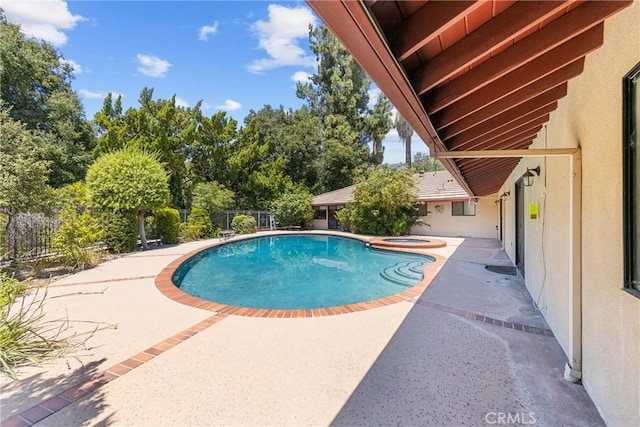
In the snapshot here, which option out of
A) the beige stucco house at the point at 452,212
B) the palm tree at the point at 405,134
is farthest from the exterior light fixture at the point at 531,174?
the palm tree at the point at 405,134

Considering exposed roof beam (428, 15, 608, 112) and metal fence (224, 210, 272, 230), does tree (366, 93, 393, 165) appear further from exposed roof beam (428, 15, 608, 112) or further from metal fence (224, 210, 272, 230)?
exposed roof beam (428, 15, 608, 112)

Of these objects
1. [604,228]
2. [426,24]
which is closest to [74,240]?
[426,24]

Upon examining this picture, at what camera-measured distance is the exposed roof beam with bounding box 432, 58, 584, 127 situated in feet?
10.1

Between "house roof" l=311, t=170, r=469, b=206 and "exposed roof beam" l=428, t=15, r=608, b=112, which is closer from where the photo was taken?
"exposed roof beam" l=428, t=15, r=608, b=112

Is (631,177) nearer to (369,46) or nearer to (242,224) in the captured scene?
(369,46)

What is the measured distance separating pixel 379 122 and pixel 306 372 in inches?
1304

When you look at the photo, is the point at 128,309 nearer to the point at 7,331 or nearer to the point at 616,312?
the point at 7,331

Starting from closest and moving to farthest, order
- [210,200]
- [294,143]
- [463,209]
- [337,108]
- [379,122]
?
[463,209] < [210,200] < [294,143] < [337,108] < [379,122]

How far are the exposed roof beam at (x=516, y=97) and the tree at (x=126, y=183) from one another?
544 inches

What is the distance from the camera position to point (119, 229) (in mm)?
13219

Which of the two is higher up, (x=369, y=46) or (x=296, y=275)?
(x=369, y=46)

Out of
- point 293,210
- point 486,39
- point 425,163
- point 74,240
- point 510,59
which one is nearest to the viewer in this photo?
point 486,39

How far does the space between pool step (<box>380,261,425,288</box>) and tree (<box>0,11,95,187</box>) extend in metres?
24.7

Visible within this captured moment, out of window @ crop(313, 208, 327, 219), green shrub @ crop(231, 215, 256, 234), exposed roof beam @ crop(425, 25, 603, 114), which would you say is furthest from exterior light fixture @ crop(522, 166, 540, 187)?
window @ crop(313, 208, 327, 219)
